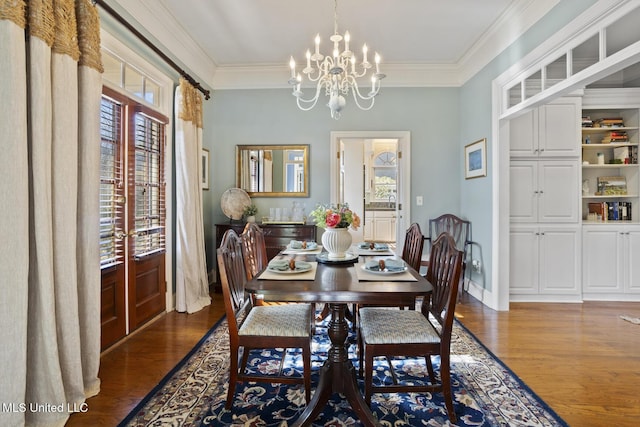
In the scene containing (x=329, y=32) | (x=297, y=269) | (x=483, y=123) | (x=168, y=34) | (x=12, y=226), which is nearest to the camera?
(x=12, y=226)

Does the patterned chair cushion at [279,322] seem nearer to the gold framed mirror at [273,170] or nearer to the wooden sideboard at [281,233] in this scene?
the wooden sideboard at [281,233]

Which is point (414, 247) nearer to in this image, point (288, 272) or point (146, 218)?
point (288, 272)

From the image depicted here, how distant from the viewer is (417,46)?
389 centimetres

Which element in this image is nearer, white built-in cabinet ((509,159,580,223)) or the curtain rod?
the curtain rod

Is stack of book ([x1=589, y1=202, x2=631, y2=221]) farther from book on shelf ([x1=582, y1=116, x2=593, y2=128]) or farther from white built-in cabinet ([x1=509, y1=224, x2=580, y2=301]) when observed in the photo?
book on shelf ([x1=582, y1=116, x2=593, y2=128])

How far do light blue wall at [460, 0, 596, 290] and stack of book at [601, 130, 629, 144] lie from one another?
4.92 ft

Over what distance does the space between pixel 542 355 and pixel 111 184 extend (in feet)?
11.3

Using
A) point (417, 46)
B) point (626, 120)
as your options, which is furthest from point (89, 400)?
point (626, 120)

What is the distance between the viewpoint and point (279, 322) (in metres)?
1.89

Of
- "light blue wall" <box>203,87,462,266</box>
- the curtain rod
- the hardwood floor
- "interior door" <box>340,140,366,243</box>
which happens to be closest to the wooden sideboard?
"light blue wall" <box>203,87,462,266</box>

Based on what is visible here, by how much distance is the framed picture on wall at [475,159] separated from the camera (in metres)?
3.75

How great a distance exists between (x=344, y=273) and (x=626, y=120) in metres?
4.24

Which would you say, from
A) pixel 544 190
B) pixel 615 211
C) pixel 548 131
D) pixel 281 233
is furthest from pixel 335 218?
pixel 615 211

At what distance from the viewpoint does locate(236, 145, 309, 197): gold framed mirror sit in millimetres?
4582
